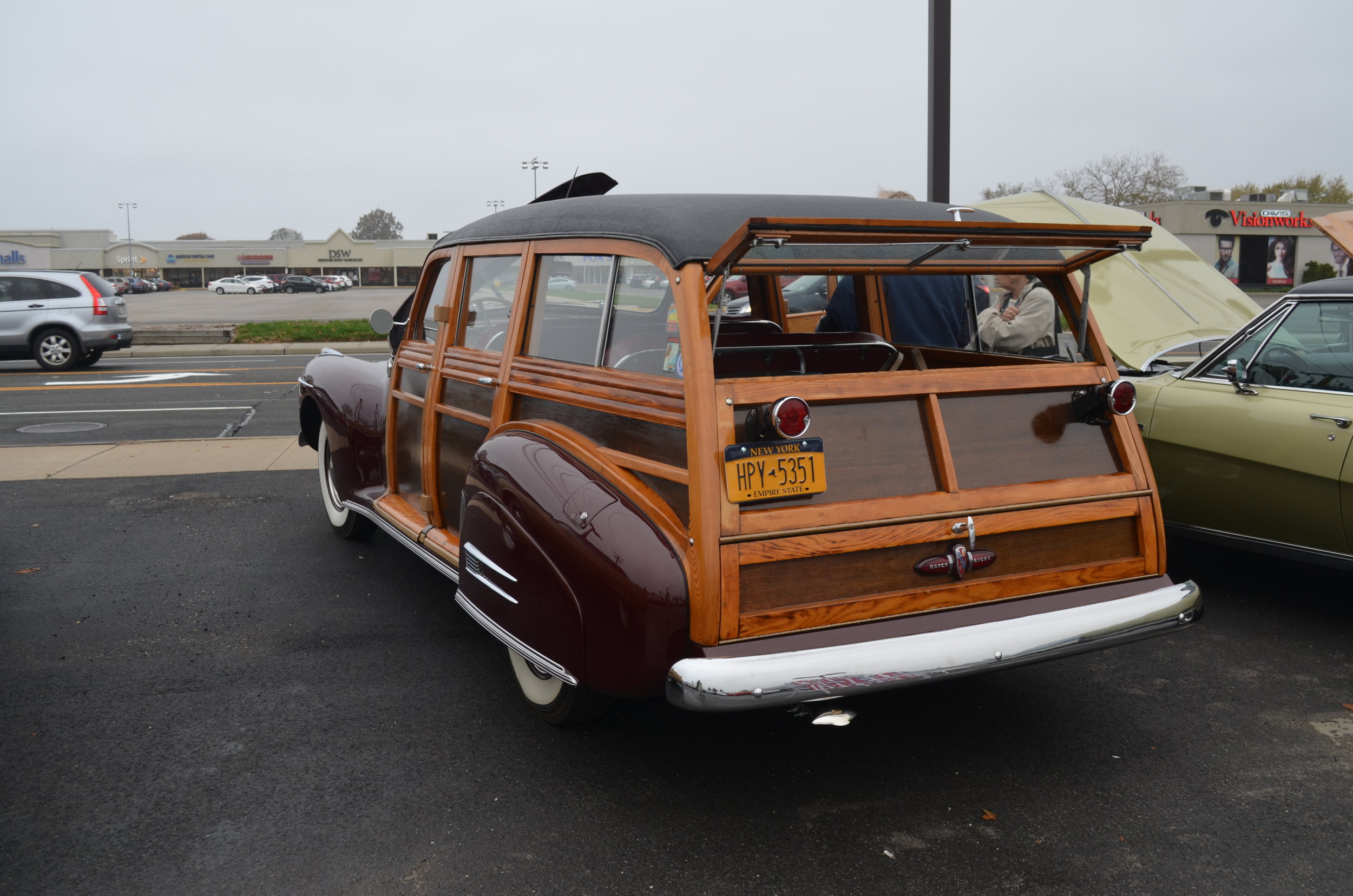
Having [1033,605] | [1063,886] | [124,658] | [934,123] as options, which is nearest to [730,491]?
[1033,605]

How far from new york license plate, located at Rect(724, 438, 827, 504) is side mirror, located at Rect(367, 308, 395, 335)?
9.64 ft

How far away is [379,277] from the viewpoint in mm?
85812

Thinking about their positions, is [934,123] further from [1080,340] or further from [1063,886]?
[1063,886]

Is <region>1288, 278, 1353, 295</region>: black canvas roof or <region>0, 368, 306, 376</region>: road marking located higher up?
<region>1288, 278, 1353, 295</region>: black canvas roof

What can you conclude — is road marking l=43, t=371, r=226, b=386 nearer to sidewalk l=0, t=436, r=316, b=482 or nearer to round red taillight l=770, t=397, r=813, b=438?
sidewalk l=0, t=436, r=316, b=482

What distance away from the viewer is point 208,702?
147 inches

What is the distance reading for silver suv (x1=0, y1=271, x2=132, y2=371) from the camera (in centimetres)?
1599

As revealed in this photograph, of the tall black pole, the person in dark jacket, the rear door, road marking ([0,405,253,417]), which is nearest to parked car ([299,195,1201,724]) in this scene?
the person in dark jacket

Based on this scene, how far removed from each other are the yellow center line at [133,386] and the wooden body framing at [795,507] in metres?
11.6

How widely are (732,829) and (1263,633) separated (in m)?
2.90

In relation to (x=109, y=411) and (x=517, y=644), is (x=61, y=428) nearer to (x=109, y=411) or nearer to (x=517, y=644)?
(x=109, y=411)

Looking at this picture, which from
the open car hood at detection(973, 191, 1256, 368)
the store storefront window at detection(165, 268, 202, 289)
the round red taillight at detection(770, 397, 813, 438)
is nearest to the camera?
the round red taillight at detection(770, 397, 813, 438)

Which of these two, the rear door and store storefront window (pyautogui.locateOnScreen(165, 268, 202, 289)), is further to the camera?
store storefront window (pyautogui.locateOnScreen(165, 268, 202, 289))

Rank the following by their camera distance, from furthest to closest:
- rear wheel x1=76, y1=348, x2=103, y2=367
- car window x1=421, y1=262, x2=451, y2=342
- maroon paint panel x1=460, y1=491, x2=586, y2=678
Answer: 1. rear wheel x1=76, y1=348, x2=103, y2=367
2. car window x1=421, y1=262, x2=451, y2=342
3. maroon paint panel x1=460, y1=491, x2=586, y2=678
